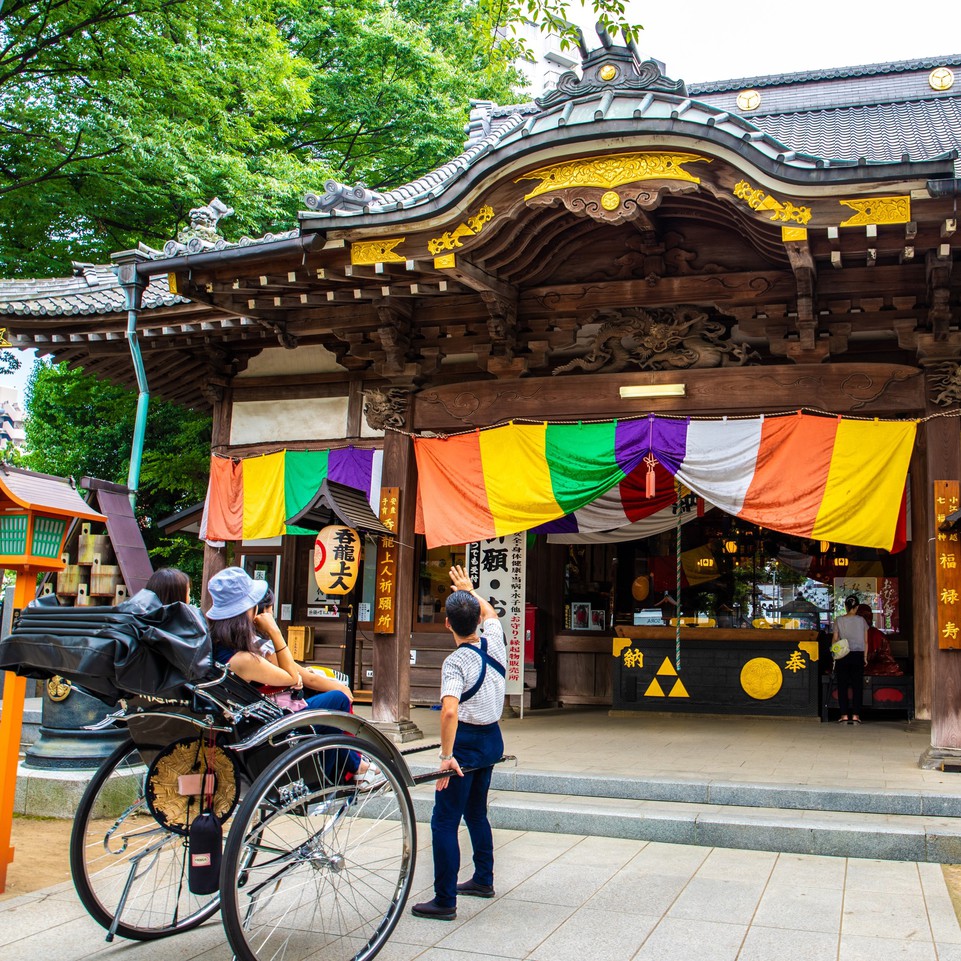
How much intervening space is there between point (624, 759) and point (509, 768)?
1175mm

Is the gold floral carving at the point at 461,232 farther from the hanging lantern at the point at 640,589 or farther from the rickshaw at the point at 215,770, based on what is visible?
the hanging lantern at the point at 640,589

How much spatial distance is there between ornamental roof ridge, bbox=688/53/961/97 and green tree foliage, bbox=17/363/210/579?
1086 centimetres

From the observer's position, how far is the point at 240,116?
16.2 meters

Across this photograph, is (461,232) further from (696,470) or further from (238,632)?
(238,632)

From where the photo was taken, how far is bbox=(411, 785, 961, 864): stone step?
→ 18.1ft

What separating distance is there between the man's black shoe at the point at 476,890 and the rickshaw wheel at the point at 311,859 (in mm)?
423

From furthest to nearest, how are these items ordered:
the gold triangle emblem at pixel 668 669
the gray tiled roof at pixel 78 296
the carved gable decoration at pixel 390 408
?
the gold triangle emblem at pixel 668 669, the gray tiled roof at pixel 78 296, the carved gable decoration at pixel 390 408

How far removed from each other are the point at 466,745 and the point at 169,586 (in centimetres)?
176

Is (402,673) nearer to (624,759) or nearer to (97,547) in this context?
(624,759)

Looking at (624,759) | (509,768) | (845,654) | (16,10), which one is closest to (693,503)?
(845,654)

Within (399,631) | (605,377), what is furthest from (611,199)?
(399,631)

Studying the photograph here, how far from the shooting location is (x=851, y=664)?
10.3 metres

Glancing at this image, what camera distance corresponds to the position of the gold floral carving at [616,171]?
274 inches

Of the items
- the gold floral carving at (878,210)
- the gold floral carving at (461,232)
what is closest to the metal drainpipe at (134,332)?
the gold floral carving at (461,232)
